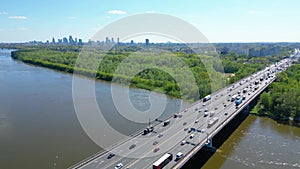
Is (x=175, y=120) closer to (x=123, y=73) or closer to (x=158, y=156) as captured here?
(x=158, y=156)

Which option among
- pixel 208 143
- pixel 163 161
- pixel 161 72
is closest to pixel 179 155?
pixel 163 161

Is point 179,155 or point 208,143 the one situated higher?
point 179,155

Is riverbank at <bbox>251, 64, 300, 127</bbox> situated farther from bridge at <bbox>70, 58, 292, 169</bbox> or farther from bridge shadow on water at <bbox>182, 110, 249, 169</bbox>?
bridge at <bbox>70, 58, 292, 169</bbox>

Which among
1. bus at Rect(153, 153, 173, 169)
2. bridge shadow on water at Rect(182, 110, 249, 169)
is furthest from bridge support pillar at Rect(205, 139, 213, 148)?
bus at Rect(153, 153, 173, 169)

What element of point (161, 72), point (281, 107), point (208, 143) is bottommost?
point (208, 143)

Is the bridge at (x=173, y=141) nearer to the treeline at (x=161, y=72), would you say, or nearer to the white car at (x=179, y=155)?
the white car at (x=179, y=155)

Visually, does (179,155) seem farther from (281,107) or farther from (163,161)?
(281,107)

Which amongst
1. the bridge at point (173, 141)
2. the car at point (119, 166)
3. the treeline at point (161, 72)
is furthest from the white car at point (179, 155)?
the treeline at point (161, 72)

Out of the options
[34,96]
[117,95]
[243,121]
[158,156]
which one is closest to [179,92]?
[117,95]
